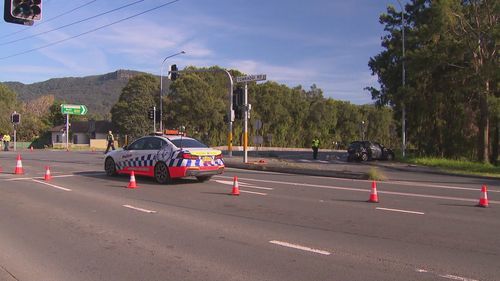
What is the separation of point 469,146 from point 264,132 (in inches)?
1914

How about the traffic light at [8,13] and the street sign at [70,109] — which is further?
the street sign at [70,109]

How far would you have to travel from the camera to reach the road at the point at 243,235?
6.24 meters

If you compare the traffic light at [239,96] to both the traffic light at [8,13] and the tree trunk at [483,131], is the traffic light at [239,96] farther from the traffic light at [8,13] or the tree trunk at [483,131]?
the tree trunk at [483,131]

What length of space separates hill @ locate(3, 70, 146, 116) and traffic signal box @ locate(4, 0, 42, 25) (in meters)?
160

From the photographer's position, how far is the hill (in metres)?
175

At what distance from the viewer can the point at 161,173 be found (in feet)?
51.7

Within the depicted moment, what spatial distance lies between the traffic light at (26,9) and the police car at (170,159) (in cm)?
501

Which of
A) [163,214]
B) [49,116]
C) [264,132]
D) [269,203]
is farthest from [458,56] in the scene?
[49,116]

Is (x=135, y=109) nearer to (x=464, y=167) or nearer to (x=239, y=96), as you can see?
(x=239, y=96)

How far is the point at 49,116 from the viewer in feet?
338

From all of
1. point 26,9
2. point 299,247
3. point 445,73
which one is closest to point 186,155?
point 26,9

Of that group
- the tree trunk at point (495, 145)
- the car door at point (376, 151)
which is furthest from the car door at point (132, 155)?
the tree trunk at point (495, 145)

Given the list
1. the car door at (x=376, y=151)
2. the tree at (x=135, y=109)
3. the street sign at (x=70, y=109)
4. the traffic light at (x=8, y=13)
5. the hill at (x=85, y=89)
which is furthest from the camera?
the hill at (x=85, y=89)

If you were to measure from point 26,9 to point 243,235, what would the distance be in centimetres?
925
